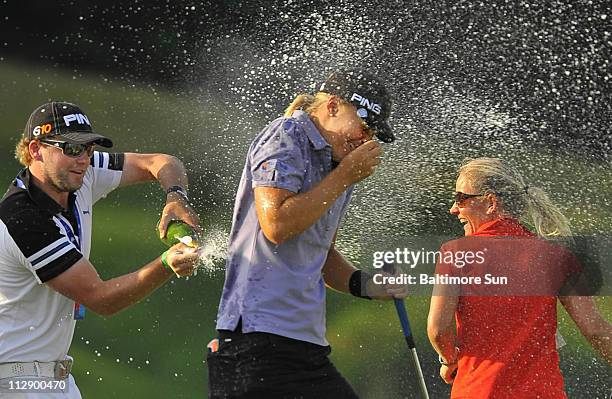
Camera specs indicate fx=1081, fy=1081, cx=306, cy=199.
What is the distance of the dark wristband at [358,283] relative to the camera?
9.29 ft

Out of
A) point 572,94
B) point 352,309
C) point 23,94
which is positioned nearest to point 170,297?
point 352,309

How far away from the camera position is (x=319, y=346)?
2562mm

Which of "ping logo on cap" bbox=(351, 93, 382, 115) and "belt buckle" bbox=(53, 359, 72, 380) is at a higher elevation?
"ping logo on cap" bbox=(351, 93, 382, 115)

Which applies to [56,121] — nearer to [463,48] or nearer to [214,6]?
[214,6]

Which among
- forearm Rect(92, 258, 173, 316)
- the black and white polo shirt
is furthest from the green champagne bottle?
the black and white polo shirt

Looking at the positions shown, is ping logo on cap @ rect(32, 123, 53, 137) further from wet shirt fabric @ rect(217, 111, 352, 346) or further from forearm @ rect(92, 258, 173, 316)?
wet shirt fabric @ rect(217, 111, 352, 346)

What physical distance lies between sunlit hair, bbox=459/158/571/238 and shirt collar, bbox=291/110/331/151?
74 centimetres

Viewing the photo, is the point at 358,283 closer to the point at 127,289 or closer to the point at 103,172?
the point at 127,289

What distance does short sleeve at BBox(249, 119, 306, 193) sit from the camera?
2.45 m

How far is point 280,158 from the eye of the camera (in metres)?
2.47

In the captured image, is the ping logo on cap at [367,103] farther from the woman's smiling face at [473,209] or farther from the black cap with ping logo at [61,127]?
the black cap with ping logo at [61,127]

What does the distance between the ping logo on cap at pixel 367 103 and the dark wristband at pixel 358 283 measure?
45 centimetres

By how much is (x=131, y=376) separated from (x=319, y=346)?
7.34 feet

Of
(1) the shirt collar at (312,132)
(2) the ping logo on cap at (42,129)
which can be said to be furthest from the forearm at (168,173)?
(1) the shirt collar at (312,132)
